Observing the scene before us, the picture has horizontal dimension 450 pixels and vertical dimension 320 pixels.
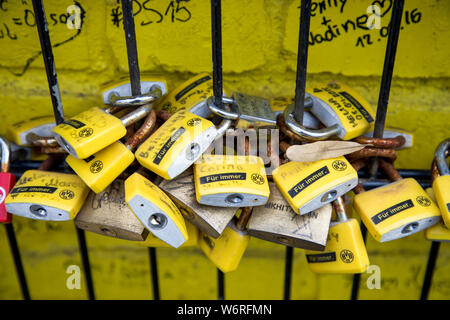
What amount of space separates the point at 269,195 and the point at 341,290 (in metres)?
0.81

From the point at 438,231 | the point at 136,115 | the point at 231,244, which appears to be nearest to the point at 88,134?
the point at 136,115

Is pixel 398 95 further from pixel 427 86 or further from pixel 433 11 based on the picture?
pixel 433 11

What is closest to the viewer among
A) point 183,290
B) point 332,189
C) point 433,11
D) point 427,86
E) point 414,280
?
point 332,189

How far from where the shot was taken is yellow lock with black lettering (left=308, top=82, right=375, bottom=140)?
2.68 feet

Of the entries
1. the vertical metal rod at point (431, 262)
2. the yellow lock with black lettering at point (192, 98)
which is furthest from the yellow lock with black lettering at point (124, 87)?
the vertical metal rod at point (431, 262)

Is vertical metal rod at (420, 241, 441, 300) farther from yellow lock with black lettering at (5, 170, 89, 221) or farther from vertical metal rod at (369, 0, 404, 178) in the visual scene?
yellow lock with black lettering at (5, 170, 89, 221)

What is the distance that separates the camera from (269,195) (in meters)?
0.79

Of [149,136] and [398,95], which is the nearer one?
[149,136]

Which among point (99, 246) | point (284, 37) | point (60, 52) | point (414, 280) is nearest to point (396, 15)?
point (284, 37)

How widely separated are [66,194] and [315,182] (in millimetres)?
446

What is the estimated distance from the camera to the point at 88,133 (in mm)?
743

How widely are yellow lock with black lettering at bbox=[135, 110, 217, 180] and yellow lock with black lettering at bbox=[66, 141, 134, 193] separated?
0.03 m

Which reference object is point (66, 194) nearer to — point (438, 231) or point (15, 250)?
point (15, 250)

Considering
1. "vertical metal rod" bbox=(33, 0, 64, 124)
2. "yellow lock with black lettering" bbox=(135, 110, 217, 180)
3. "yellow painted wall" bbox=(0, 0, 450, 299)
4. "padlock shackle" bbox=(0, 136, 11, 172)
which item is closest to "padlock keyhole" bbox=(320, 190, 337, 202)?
"yellow lock with black lettering" bbox=(135, 110, 217, 180)
